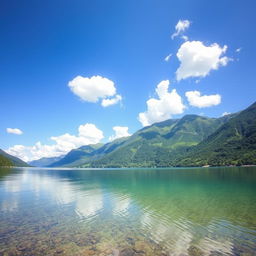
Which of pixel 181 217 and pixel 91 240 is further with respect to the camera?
pixel 181 217

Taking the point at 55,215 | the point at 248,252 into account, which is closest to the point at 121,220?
the point at 55,215

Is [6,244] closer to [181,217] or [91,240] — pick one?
[91,240]

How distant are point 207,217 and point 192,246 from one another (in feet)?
35.3

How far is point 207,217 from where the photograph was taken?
2481cm

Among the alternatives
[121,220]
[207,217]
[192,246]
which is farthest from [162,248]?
[207,217]

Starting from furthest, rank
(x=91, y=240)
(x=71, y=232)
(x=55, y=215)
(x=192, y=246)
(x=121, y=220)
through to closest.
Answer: (x=55, y=215)
(x=121, y=220)
(x=71, y=232)
(x=91, y=240)
(x=192, y=246)

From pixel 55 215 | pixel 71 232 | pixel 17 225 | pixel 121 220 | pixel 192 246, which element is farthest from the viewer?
pixel 55 215

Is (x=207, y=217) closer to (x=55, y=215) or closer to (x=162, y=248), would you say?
(x=162, y=248)

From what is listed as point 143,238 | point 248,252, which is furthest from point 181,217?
point 248,252

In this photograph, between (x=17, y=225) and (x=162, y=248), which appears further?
(x=17, y=225)

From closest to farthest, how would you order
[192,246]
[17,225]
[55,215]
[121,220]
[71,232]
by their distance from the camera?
1. [192,246]
2. [71,232]
3. [17,225]
4. [121,220]
5. [55,215]

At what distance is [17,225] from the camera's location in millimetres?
21828

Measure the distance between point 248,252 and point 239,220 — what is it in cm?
992

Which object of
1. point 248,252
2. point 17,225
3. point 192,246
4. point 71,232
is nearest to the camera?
point 248,252
